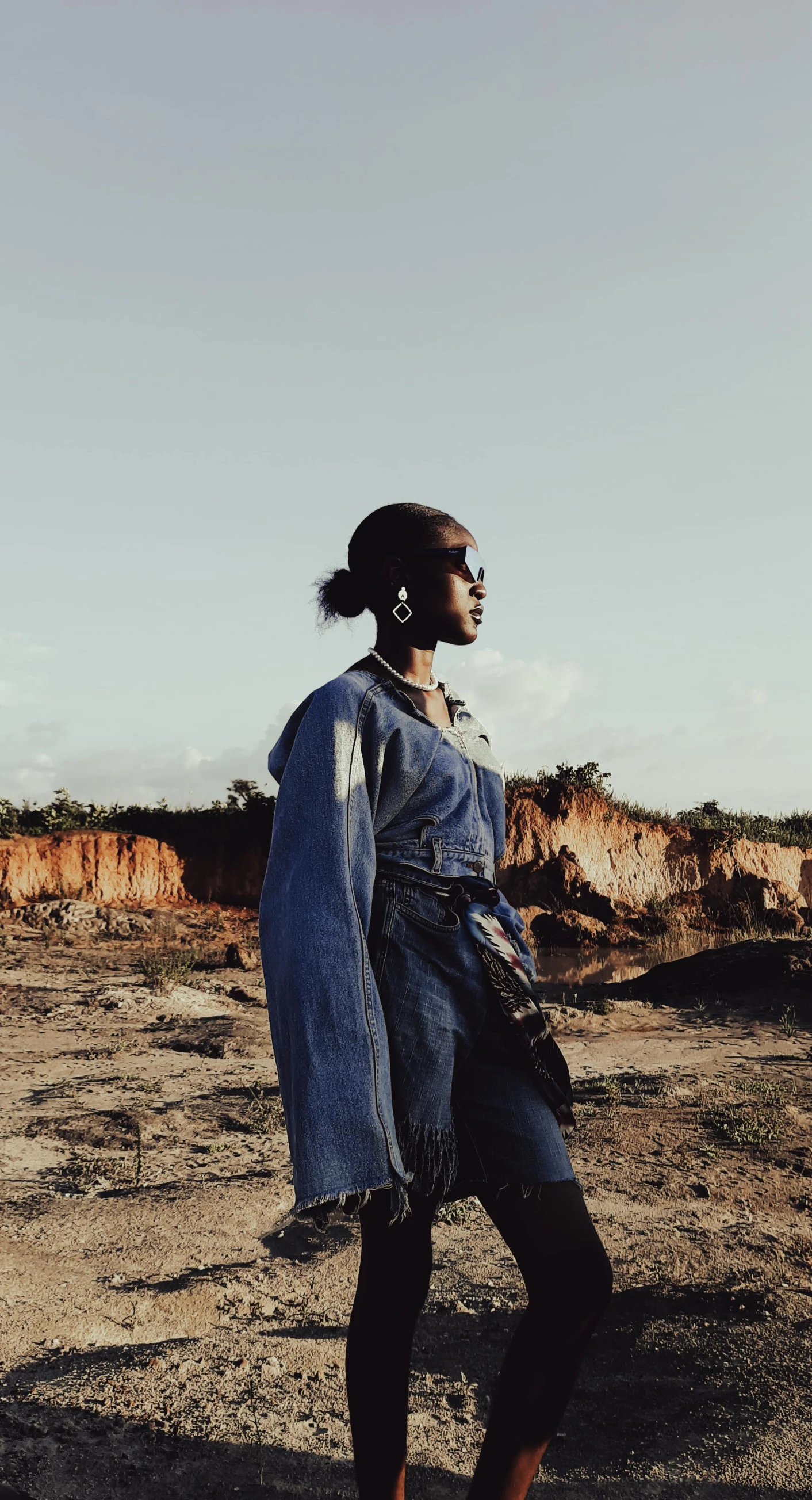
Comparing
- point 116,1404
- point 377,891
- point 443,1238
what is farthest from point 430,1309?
point 377,891

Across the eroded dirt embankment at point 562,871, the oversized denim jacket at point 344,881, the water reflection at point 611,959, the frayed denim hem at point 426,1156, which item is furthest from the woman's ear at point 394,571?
the eroded dirt embankment at point 562,871

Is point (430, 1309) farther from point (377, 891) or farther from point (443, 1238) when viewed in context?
point (377, 891)

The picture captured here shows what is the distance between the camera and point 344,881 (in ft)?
5.89

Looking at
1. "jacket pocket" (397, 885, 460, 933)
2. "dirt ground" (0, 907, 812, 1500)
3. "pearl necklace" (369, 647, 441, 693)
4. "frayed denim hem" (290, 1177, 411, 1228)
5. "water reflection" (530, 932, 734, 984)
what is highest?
"pearl necklace" (369, 647, 441, 693)

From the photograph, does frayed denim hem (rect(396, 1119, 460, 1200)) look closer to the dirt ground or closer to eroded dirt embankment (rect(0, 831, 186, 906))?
the dirt ground

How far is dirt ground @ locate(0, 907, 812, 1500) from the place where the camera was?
8.19 ft

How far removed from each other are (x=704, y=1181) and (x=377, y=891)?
3446 millimetres

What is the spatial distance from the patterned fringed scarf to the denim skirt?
18mm

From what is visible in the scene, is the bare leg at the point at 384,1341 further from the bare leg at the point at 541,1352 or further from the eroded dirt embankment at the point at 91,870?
the eroded dirt embankment at the point at 91,870

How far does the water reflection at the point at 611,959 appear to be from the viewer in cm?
1396

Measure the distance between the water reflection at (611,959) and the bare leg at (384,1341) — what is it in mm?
11232

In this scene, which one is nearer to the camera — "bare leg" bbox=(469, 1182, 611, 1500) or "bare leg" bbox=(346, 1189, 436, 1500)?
"bare leg" bbox=(469, 1182, 611, 1500)

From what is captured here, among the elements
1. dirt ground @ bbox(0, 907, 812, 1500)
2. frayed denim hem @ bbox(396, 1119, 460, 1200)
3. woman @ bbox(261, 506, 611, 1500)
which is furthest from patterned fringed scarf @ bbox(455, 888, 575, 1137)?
dirt ground @ bbox(0, 907, 812, 1500)

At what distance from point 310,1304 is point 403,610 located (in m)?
2.41
